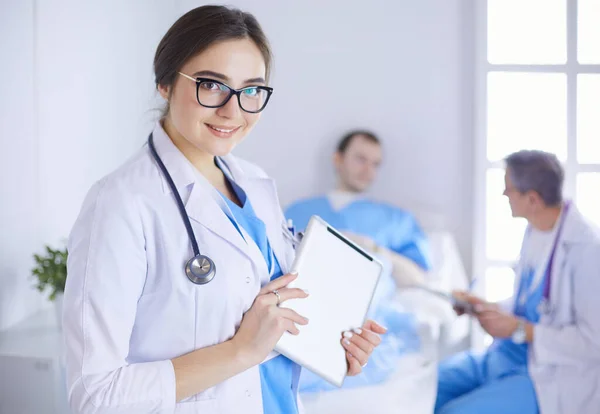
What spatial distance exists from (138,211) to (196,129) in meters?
0.17

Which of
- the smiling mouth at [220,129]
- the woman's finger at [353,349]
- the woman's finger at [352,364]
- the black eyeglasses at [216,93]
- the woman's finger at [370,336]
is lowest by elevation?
the woman's finger at [352,364]

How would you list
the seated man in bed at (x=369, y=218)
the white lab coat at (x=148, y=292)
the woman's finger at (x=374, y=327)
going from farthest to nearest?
the seated man in bed at (x=369, y=218), the woman's finger at (x=374, y=327), the white lab coat at (x=148, y=292)

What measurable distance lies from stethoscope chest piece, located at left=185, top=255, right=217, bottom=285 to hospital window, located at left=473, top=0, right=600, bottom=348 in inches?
87.8

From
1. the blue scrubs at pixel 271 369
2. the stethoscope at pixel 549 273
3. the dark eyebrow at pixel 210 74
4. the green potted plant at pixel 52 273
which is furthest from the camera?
the stethoscope at pixel 549 273

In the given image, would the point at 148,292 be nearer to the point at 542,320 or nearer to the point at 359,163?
the point at 542,320

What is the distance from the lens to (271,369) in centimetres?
115

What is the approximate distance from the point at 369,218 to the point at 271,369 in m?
1.79

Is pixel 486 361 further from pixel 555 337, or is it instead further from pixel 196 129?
pixel 196 129

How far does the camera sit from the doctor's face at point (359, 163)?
298 cm

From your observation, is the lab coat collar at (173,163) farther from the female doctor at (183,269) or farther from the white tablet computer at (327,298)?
the white tablet computer at (327,298)

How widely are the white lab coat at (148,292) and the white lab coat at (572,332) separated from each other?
118cm

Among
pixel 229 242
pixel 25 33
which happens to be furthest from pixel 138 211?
pixel 25 33

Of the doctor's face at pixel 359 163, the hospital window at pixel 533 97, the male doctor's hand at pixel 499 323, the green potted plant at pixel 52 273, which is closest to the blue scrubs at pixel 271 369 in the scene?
the green potted plant at pixel 52 273

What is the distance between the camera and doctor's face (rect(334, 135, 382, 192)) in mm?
2979
